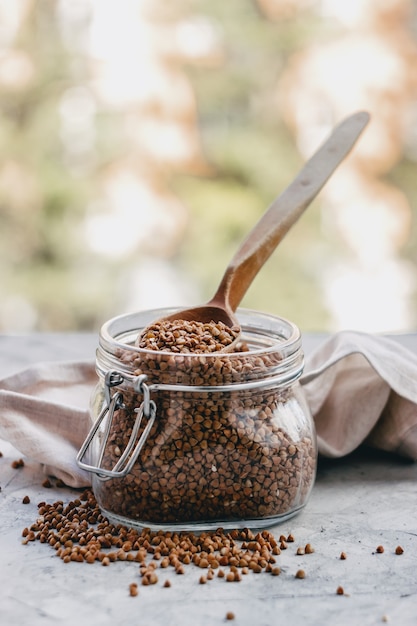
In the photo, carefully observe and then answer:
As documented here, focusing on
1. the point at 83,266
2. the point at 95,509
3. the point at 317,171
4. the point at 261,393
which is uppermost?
the point at 317,171

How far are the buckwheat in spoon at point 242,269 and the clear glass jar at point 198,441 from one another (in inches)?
1.7

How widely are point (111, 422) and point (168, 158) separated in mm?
2823

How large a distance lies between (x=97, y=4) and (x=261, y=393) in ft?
10.2

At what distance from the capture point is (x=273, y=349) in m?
1.04

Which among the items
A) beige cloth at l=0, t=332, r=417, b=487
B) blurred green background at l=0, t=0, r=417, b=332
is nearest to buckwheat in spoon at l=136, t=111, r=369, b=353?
beige cloth at l=0, t=332, r=417, b=487

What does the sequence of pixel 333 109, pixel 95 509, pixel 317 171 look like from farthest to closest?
pixel 333 109, pixel 317 171, pixel 95 509

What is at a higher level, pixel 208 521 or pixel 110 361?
pixel 110 361

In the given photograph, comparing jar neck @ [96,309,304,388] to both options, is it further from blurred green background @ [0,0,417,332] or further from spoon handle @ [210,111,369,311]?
blurred green background @ [0,0,417,332]

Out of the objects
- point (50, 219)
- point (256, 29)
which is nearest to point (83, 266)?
point (50, 219)

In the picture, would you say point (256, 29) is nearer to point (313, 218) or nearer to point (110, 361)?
point (313, 218)

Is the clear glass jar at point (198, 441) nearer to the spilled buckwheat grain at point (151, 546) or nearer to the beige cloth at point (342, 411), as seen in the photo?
the spilled buckwheat grain at point (151, 546)

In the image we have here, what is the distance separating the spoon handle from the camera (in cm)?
121

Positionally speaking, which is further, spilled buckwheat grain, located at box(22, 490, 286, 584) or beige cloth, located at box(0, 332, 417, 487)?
beige cloth, located at box(0, 332, 417, 487)

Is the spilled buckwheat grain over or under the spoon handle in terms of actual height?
under
